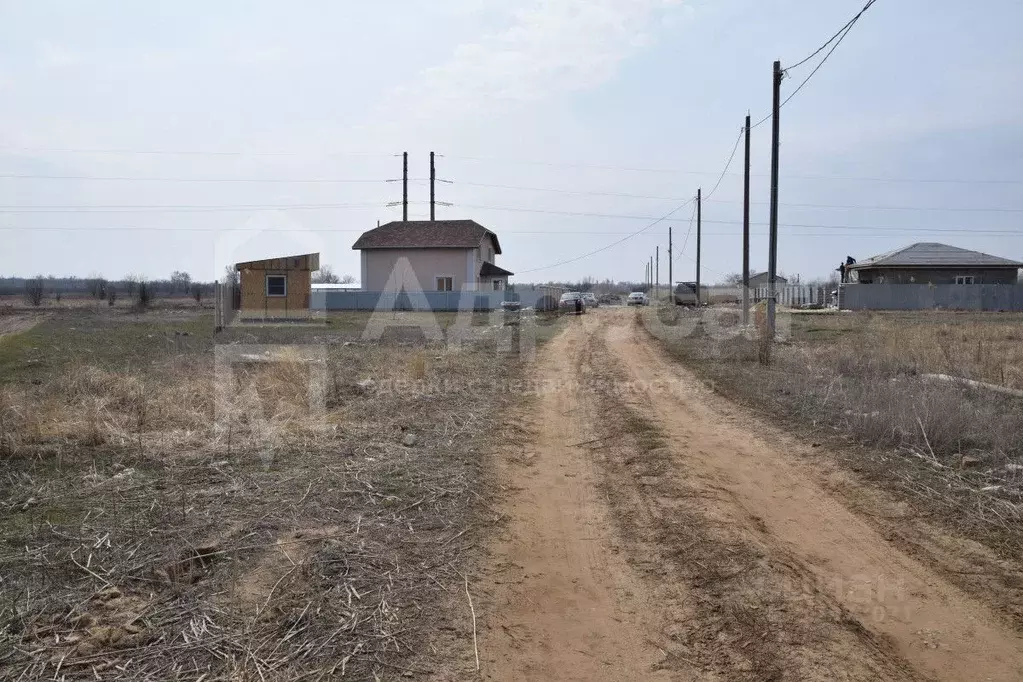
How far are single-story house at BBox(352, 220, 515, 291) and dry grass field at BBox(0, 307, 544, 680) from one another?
3442 centimetres

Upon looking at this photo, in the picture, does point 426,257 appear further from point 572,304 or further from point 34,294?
point 34,294

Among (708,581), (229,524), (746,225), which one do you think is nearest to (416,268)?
(746,225)

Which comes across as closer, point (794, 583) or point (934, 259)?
point (794, 583)

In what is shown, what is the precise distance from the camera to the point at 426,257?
46750 millimetres

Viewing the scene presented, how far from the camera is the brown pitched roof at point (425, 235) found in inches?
1811


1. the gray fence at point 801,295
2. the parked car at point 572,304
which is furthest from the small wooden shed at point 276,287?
the gray fence at point 801,295

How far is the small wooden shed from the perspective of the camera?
1319 inches

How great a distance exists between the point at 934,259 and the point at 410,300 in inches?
1317

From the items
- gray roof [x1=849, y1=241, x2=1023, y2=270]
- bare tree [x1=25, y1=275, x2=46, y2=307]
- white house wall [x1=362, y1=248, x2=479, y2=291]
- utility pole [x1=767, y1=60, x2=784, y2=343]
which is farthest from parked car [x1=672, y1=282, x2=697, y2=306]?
bare tree [x1=25, y1=275, x2=46, y2=307]

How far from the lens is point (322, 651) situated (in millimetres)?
3752

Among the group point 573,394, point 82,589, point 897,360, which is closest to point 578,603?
point 82,589

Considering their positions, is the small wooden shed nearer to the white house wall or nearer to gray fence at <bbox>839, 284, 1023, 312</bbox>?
the white house wall

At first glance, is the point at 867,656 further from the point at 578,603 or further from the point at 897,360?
the point at 897,360

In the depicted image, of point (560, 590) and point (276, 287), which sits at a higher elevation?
point (276, 287)
